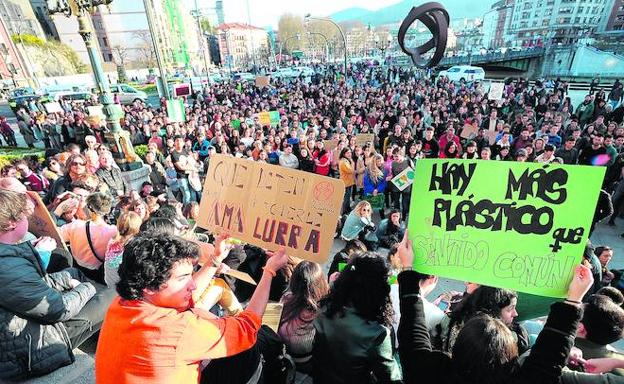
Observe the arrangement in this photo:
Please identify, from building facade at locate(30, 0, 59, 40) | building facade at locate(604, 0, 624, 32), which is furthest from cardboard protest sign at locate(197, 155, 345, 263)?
building facade at locate(604, 0, 624, 32)

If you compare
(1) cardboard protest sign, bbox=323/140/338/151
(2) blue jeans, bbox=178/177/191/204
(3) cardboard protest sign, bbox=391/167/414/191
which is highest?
(1) cardboard protest sign, bbox=323/140/338/151

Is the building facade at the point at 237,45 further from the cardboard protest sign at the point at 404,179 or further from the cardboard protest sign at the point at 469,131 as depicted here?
the cardboard protest sign at the point at 404,179

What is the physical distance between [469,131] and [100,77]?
9.43 metres

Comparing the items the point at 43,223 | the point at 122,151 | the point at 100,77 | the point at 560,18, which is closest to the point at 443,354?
the point at 43,223

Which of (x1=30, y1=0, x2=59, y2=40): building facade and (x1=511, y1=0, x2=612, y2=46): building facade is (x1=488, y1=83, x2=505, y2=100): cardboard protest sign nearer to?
(x1=30, y1=0, x2=59, y2=40): building facade

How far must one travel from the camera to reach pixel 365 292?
189cm

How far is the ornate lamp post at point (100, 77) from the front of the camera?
7.07 metres

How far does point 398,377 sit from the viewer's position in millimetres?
1916

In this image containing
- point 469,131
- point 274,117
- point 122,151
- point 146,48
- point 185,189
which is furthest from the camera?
point 146,48

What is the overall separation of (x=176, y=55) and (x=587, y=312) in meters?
79.4

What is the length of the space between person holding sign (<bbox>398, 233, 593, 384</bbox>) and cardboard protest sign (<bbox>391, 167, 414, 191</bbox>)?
15.5 ft

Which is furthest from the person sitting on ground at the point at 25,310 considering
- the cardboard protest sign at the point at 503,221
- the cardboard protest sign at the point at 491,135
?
the cardboard protest sign at the point at 491,135

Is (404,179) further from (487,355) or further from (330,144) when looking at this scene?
(487,355)

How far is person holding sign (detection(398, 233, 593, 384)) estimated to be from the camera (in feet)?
4.76
